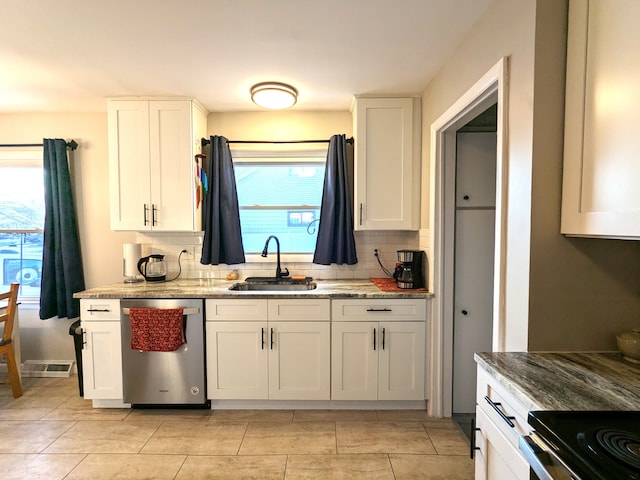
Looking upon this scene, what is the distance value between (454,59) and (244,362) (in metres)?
2.57

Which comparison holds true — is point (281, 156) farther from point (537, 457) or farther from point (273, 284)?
point (537, 457)

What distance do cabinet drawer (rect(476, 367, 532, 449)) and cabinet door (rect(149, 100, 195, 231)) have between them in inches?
94.3

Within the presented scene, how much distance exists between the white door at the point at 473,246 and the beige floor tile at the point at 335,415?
0.75 metres

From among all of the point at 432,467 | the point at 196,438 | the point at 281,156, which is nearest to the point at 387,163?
the point at 281,156

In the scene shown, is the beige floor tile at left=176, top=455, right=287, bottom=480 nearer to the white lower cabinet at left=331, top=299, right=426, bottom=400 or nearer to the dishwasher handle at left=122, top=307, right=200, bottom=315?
the white lower cabinet at left=331, top=299, right=426, bottom=400

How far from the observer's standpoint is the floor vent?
2.96 metres

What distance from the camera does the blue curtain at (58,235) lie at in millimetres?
2836

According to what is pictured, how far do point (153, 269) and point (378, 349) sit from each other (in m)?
2.06

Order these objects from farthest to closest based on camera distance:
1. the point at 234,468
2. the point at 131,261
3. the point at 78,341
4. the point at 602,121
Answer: the point at 131,261 → the point at 78,341 → the point at 234,468 → the point at 602,121

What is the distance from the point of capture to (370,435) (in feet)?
6.98

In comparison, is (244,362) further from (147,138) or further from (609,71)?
(609,71)

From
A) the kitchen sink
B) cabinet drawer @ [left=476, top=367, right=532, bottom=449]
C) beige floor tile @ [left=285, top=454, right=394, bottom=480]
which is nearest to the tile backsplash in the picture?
the kitchen sink

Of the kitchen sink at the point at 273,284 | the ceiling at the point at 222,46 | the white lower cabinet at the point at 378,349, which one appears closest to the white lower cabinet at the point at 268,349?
the white lower cabinet at the point at 378,349

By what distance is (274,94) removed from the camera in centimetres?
236
